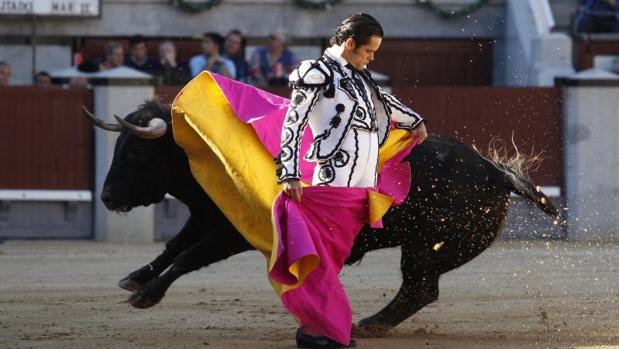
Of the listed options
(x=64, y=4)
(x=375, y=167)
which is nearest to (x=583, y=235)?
(x=64, y=4)

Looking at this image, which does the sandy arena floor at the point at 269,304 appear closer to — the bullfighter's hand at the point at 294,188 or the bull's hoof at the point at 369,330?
the bull's hoof at the point at 369,330

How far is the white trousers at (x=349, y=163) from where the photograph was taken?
4992 mm

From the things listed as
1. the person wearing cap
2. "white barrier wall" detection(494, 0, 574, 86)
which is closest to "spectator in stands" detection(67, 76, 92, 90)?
"white barrier wall" detection(494, 0, 574, 86)

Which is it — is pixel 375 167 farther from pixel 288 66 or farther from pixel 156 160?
pixel 288 66

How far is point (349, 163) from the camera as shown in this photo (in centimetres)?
501

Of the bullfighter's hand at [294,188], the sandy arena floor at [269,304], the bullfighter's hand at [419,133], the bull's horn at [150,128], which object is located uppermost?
A: the bullfighter's hand at [419,133]

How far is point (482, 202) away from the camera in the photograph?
5520 mm

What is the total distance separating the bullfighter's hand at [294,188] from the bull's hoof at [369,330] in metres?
0.79

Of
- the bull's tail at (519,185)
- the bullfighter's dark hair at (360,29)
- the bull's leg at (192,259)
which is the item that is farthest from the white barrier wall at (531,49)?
the bullfighter's dark hair at (360,29)

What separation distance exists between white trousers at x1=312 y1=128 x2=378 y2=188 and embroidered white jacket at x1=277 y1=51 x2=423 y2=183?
4cm

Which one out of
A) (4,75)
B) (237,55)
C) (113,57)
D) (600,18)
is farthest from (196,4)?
(600,18)

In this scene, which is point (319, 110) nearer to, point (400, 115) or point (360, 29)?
point (360, 29)

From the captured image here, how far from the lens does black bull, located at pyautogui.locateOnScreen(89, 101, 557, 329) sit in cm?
546

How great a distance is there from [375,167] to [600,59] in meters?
7.31
